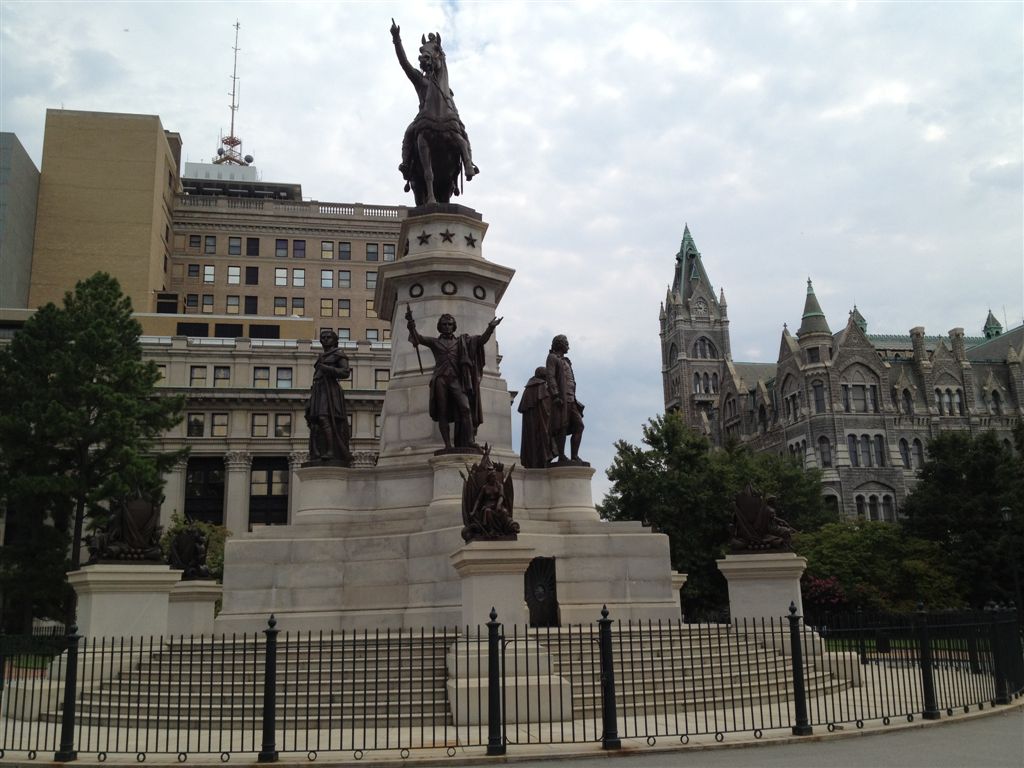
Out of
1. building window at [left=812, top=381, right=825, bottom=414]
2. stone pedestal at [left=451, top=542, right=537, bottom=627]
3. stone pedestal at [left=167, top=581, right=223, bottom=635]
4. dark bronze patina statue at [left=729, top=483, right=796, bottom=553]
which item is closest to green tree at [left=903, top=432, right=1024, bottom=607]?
building window at [left=812, top=381, right=825, bottom=414]

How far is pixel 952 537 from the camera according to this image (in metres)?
52.5

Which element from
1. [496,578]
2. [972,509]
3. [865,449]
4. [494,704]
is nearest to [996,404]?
[865,449]

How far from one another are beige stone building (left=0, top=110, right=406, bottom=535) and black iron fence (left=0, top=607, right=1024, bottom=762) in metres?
44.5

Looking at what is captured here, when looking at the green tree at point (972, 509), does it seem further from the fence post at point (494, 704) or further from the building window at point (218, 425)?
the building window at point (218, 425)

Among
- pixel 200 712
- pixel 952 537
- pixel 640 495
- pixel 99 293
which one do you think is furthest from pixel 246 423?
pixel 200 712

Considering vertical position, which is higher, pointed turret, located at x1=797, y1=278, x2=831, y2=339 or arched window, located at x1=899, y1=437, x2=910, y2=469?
pointed turret, located at x1=797, y1=278, x2=831, y2=339

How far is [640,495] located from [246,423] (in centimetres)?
3207

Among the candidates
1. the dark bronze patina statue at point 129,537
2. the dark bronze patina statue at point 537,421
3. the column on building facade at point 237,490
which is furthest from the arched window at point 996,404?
the dark bronze patina statue at point 129,537

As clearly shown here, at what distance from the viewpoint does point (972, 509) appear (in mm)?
51094

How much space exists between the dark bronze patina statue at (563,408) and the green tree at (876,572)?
26.0 metres

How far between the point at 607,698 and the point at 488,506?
417 centimetres

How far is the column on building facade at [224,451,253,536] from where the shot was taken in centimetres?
6575

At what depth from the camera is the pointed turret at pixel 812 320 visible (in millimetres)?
93500

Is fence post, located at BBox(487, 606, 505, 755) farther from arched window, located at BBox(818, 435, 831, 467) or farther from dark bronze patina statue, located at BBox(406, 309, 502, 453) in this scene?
arched window, located at BBox(818, 435, 831, 467)
